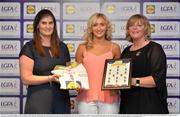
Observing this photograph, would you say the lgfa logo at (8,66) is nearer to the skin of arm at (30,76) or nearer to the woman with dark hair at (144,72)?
the skin of arm at (30,76)

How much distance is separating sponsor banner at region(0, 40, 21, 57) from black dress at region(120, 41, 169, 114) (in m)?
1.48

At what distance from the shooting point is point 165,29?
3668 mm

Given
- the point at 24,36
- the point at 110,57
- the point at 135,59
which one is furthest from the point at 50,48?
the point at 24,36

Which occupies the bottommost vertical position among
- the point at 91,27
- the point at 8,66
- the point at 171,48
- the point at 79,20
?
the point at 8,66

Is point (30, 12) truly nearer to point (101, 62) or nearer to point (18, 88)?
point (18, 88)

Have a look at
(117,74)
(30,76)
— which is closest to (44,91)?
(30,76)

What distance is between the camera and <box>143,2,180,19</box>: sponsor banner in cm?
366

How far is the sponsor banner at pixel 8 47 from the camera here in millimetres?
3670

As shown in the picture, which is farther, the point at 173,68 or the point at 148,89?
the point at 173,68

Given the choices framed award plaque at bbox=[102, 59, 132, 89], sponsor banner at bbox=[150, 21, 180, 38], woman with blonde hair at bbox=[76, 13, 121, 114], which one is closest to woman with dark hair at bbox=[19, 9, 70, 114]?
woman with blonde hair at bbox=[76, 13, 121, 114]

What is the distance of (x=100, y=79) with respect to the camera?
263cm

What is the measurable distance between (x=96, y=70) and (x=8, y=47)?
1444 millimetres

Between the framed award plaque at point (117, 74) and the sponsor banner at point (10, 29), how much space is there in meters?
1.49

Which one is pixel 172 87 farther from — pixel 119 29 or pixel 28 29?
pixel 28 29
